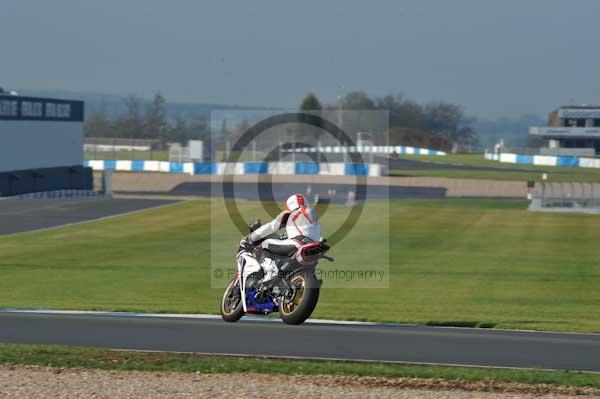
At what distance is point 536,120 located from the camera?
16338 centimetres

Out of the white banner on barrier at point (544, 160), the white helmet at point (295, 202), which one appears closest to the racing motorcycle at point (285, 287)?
the white helmet at point (295, 202)

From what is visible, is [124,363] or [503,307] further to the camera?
[503,307]

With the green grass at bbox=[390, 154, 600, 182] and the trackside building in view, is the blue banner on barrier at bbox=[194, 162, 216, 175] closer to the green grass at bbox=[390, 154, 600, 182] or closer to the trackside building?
the green grass at bbox=[390, 154, 600, 182]

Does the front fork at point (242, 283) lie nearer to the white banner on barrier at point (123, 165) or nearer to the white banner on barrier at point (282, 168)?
the white banner on barrier at point (282, 168)

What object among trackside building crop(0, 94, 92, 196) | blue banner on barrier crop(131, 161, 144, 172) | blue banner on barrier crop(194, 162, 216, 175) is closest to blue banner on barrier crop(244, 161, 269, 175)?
blue banner on barrier crop(194, 162, 216, 175)

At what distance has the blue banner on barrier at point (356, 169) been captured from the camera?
87281 millimetres

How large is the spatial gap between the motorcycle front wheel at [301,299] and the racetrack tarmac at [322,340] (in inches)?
7.6

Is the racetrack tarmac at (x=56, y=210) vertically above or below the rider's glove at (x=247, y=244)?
below

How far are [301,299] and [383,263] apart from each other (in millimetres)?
19258

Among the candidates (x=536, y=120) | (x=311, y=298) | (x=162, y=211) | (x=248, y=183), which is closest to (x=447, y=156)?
(x=536, y=120)

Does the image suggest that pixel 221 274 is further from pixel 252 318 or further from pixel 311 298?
pixel 311 298

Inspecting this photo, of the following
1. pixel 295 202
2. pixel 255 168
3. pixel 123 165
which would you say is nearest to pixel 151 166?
pixel 123 165

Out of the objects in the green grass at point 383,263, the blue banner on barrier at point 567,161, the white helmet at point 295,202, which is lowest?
the green grass at point 383,263

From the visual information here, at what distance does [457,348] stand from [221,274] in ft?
55.0
